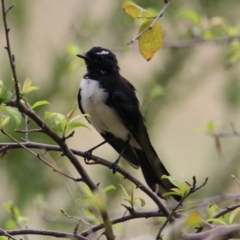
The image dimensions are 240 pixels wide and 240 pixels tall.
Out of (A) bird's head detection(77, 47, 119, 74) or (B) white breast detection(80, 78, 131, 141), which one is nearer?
(B) white breast detection(80, 78, 131, 141)

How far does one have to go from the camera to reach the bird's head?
3736 millimetres

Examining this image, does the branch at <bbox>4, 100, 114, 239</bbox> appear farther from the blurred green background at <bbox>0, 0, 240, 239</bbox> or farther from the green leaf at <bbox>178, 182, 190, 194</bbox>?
the blurred green background at <bbox>0, 0, 240, 239</bbox>

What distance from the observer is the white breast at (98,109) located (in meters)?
3.45

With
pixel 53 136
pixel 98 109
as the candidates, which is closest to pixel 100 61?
pixel 98 109

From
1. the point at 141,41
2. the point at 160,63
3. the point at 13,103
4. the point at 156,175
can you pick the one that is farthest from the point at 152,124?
the point at 13,103

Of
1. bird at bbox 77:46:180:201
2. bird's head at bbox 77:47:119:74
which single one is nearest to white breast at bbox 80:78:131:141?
bird at bbox 77:46:180:201

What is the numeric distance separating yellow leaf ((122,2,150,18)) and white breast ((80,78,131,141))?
140 centimetres

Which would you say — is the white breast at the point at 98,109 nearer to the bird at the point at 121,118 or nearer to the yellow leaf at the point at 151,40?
the bird at the point at 121,118

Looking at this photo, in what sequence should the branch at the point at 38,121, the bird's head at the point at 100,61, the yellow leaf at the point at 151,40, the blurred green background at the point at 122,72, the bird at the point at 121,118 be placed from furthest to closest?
1. the blurred green background at the point at 122,72
2. the bird's head at the point at 100,61
3. the bird at the point at 121,118
4. the yellow leaf at the point at 151,40
5. the branch at the point at 38,121

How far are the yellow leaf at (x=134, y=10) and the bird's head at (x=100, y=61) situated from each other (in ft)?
5.35

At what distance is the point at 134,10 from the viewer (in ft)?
6.77

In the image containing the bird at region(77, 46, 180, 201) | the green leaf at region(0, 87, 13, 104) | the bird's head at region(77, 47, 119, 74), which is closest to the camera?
the green leaf at region(0, 87, 13, 104)

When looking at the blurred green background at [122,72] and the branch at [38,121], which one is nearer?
the branch at [38,121]

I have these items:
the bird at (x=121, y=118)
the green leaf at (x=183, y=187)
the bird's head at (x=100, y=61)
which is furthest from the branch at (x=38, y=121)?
the bird's head at (x=100, y=61)
